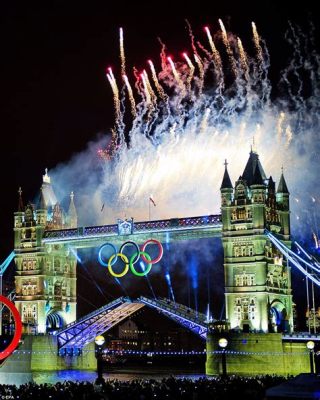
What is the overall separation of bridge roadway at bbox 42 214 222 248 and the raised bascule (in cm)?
9

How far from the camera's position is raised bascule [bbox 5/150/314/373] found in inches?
2788

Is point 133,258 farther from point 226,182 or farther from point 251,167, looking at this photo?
point 251,167

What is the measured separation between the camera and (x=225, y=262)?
238 feet

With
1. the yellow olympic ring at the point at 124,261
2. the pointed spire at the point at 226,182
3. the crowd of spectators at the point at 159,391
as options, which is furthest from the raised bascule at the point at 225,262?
the crowd of spectators at the point at 159,391

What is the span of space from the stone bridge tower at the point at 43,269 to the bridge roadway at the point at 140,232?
1.97 meters

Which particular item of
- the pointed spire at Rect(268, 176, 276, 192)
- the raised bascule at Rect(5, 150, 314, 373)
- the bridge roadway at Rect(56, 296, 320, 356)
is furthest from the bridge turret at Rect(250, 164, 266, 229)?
the bridge roadway at Rect(56, 296, 320, 356)

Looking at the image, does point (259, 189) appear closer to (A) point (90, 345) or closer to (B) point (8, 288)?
(A) point (90, 345)

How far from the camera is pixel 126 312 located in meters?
81.8

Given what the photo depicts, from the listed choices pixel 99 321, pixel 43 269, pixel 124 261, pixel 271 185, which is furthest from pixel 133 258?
pixel 271 185

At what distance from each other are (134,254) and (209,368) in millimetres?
12728

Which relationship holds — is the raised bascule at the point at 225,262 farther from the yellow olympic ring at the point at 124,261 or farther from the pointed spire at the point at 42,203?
the yellow olympic ring at the point at 124,261

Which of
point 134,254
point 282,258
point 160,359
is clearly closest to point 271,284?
point 282,258

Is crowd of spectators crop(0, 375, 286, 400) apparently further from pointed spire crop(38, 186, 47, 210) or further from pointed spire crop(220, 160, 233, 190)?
pointed spire crop(38, 186, 47, 210)

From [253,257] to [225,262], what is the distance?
2.77 meters
